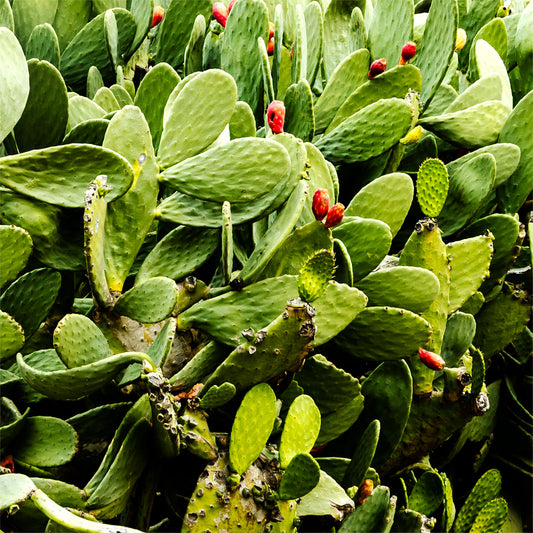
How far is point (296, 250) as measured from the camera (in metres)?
1.32

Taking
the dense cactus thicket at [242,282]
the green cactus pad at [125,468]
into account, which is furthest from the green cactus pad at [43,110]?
the green cactus pad at [125,468]

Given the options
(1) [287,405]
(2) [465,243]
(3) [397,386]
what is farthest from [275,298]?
(2) [465,243]

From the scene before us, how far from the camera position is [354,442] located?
4.75 ft

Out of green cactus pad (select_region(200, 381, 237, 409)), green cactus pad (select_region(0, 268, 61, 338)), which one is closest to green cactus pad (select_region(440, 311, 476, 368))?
green cactus pad (select_region(200, 381, 237, 409))

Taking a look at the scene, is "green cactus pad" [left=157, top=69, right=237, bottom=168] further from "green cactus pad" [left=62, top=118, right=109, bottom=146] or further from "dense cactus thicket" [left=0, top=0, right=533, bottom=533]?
"green cactus pad" [left=62, top=118, right=109, bottom=146]

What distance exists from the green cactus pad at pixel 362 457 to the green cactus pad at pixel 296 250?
1.04 feet

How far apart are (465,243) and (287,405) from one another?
55cm

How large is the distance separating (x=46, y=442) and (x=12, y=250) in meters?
0.30

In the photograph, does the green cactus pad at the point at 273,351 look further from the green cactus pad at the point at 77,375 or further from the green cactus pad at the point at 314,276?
the green cactus pad at the point at 77,375

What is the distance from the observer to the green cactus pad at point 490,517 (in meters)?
1.58

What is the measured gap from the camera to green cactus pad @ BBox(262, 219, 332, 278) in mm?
1301

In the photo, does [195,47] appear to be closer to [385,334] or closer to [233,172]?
[233,172]

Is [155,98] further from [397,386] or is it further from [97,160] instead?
[397,386]

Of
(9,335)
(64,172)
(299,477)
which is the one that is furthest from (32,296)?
(299,477)
